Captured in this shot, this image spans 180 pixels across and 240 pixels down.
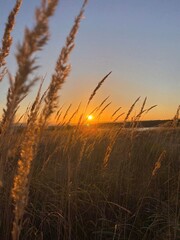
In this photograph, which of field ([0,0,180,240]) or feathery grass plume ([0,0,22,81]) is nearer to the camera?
field ([0,0,180,240])

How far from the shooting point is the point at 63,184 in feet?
9.91

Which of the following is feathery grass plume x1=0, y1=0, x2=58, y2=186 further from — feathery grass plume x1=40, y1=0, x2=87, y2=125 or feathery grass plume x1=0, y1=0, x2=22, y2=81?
feathery grass plume x1=0, y1=0, x2=22, y2=81

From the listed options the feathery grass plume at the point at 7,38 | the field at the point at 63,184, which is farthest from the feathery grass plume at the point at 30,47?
the feathery grass plume at the point at 7,38

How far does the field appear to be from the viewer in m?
0.94

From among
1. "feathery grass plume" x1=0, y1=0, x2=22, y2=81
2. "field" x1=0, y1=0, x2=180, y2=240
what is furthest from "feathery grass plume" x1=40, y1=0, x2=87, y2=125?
"feathery grass plume" x1=0, y1=0, x2=22, y2=81

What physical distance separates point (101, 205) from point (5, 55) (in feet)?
5.70

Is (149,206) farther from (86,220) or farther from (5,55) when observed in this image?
(5,55)

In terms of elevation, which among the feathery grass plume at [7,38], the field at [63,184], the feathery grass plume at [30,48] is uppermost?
the feathery grass plume at [7,38]

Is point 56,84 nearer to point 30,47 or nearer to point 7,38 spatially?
point 30,47

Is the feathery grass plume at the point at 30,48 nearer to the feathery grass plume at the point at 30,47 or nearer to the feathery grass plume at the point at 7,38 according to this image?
the feathery grass plume at the point at 30,47

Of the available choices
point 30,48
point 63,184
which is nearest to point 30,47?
point 30,48

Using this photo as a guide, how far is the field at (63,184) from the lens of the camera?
0.94 meters

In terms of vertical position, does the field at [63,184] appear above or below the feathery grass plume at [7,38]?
below

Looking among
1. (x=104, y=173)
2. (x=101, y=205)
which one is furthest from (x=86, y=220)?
(x=104, y=173)
